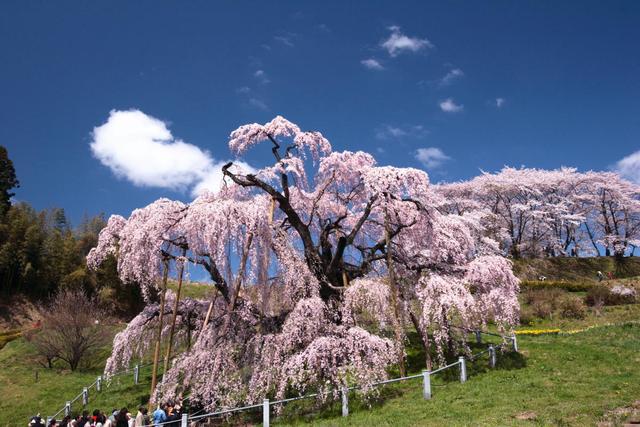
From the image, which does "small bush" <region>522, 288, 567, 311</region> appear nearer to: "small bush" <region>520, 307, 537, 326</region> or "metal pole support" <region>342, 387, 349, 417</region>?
"small bush" <region>520, 307, 537, 326</region>

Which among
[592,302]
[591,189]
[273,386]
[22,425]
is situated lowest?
[22,425]

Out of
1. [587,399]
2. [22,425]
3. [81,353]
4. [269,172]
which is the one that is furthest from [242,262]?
[81,353]

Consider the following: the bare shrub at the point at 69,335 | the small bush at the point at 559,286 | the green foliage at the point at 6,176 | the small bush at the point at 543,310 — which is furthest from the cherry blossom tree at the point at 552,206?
the green foliage at the point at 6,176

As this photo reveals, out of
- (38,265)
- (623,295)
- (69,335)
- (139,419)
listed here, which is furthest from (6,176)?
(623,295)

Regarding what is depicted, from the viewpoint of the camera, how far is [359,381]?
13.3 meters

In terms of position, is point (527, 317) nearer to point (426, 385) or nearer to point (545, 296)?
point (545, 296)

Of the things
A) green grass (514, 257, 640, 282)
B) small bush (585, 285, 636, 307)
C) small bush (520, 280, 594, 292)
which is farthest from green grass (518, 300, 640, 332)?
green grass (514, 257, 640, 282)

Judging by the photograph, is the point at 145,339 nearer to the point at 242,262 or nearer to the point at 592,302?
the point at 242,262

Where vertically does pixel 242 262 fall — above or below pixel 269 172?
below

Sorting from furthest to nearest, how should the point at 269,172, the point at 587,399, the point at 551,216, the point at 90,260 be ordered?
the point at 551,216, the point at 90,260, the point at 269,172, the point at 587,399

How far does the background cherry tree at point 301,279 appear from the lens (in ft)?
46.8

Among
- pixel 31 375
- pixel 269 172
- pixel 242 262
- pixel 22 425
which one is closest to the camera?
pixel 242 262

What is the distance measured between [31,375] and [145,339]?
36.5ft

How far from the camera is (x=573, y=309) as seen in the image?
28.3 m
